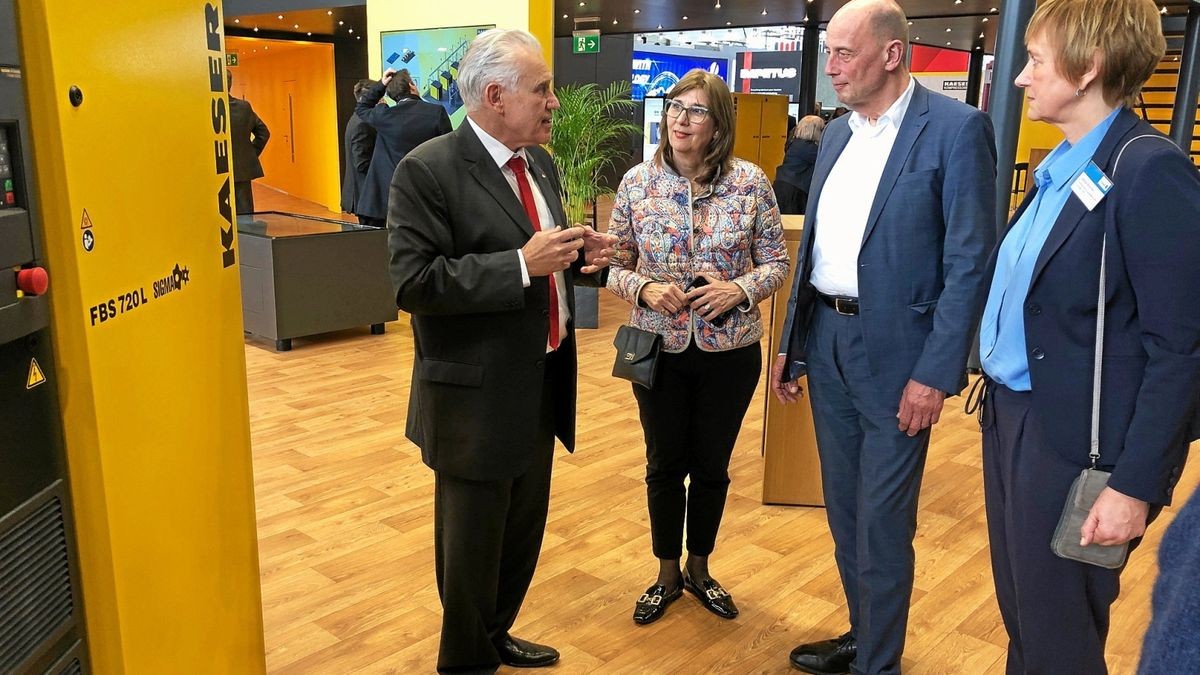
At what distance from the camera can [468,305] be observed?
194 cm

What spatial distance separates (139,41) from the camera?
1419 millimetres

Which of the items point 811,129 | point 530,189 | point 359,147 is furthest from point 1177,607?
point 359,147

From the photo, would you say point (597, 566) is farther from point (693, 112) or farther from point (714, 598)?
point (693, 112)

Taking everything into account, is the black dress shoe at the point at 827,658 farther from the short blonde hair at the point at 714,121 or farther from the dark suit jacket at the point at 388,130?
the dark suit jacket at the point at 388,130

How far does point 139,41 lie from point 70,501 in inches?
28.2

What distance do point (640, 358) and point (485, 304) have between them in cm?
66

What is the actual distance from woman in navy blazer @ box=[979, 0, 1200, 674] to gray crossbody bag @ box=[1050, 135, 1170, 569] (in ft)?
0.04

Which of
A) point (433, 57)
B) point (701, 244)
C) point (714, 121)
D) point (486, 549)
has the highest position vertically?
point (433, 57)

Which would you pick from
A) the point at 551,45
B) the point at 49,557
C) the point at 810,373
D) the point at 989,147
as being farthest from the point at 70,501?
A: the point at 551,45

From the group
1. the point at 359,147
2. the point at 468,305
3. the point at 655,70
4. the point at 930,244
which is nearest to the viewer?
the point at 468,305

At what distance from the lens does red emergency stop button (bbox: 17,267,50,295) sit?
3.82 feet

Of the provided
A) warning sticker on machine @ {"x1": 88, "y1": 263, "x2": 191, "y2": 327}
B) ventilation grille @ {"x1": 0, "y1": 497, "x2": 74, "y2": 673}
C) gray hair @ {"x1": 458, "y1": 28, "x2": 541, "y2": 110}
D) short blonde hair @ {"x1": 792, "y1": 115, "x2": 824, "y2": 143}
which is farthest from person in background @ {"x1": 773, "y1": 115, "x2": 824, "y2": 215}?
ventilation grille @ {"x1": 0, "y1": 497, "x2": 74, "y2": 673}

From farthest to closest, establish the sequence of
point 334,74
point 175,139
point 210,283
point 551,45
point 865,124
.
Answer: point 334,74 → point 551,45 → point 865,124 → point 210,283 → point 175,139

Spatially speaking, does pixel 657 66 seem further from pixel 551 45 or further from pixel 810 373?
pixel 810 373
